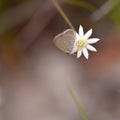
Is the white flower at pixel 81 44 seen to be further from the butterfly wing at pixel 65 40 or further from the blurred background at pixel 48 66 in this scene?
the blurred background at pixel 48 66

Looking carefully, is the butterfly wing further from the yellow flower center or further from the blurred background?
the blurred background

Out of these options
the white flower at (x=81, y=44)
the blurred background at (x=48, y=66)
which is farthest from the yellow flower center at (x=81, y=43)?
the blurred background at (x=48, y=66)

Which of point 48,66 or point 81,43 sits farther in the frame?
point 48,66

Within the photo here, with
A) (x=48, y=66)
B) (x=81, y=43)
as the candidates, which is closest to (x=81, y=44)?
(x=81, y=43)

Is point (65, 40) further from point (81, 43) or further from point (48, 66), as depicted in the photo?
point (48, 66)

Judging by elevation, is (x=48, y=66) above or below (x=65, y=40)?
above
